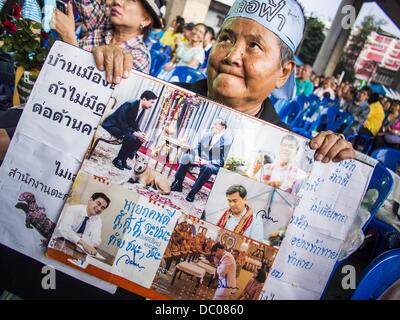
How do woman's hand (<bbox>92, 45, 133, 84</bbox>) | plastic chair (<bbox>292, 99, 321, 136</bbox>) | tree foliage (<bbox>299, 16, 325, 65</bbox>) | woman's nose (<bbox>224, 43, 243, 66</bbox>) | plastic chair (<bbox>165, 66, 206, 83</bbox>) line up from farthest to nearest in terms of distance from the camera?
tree foliage (<bbox>299, 16, 325, 65</bbox>), plastic chair (<bbox>292, 99, 321, 136</bbox>), plastic chair (<bbox>165, 66, 206, 83</bbox>), woman's nose (<bbox>224, 43, 243, 66</bbox>), woman's hand (<bbox>92, 45, 133, 84</bbox>)

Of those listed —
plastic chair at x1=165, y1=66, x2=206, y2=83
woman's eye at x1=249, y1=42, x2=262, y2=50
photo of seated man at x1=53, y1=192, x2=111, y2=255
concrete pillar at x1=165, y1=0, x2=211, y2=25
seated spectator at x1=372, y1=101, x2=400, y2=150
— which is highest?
concrete pillar at x1=165, y1=0, x2=211, y2=25

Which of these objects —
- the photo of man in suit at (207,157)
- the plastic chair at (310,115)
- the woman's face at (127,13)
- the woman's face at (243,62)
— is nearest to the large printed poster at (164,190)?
the photo of man in suit at (207,157)

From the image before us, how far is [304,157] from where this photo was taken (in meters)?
1.26

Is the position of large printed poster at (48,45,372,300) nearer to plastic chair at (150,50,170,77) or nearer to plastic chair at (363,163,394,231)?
plastic chair at (363,163,394,231)

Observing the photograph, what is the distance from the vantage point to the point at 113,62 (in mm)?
1237

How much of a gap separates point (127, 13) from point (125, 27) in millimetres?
103

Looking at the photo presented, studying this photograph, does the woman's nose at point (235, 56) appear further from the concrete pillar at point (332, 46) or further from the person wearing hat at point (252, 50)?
the concrete pillar at point (332, 46)

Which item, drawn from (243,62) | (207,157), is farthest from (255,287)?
(243,62)

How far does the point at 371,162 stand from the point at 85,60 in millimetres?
1187

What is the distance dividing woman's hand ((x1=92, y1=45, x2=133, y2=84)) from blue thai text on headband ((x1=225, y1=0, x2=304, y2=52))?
0.64 m

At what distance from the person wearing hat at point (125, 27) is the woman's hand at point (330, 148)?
1.58m

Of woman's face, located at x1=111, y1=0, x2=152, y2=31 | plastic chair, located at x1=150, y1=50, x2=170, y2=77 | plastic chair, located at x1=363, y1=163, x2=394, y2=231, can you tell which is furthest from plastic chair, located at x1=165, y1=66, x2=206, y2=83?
plastic chair, located at x1=363, y1=163, x2=394, y2=231

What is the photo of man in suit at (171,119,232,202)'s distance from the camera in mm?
1237
